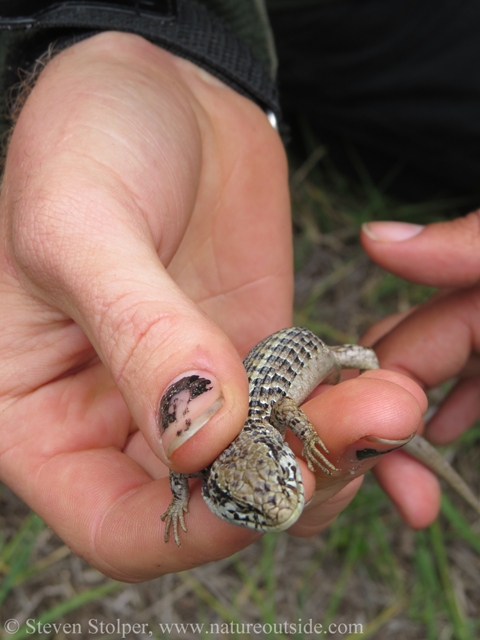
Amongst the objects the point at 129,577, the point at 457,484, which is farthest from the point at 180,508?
the point at 457,484

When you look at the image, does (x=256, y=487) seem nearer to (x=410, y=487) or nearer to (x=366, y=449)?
(x=366, y=449)

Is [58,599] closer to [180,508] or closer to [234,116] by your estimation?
[180,508]

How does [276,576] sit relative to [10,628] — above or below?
below

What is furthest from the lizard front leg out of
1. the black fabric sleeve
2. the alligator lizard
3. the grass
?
the black fabric sleeve

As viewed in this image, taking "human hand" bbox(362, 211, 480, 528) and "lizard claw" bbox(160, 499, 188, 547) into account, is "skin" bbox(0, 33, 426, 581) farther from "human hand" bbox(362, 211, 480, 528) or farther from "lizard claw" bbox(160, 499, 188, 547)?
"human hand" bbox(362, 211, 480, 528)

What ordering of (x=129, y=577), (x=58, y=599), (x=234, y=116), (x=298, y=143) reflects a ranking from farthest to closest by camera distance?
(x=298, y=143) < (x=58, y=599) < (x=234, y=116) < (x=129, y=577)
